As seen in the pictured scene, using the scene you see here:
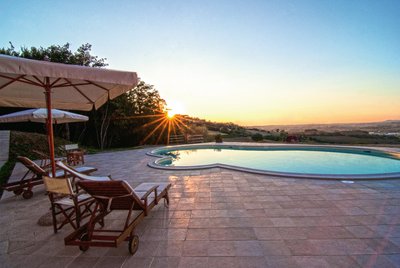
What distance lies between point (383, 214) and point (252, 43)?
25.9 feet

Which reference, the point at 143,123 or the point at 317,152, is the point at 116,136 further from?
the point at 317,152

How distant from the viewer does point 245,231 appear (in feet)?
8.39

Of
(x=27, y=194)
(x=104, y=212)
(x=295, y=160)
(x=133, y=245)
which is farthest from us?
(x=295, y=160)

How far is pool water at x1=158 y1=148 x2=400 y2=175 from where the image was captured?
728cm

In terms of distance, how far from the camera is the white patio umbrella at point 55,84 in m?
1.92

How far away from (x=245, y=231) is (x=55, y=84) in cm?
383

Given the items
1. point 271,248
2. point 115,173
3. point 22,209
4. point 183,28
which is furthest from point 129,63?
point 271,248

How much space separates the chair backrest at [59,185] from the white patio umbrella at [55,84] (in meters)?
0.69

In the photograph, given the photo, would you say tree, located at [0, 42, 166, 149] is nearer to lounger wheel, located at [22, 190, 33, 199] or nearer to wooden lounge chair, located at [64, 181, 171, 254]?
lounger wheel, located at [22, 190, 33, 199]

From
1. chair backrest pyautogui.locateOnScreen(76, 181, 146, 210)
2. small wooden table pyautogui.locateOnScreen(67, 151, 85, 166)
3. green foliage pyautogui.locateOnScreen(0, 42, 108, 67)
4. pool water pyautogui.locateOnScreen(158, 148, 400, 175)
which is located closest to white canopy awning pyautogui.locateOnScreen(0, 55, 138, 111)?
chair backrest pyautogui.locateOnScreen(76, 181, 146, 210)

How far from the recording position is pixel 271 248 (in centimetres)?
218

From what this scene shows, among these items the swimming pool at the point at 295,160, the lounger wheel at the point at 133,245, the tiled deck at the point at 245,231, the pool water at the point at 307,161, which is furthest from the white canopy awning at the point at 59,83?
the pool water at the point at 307,161

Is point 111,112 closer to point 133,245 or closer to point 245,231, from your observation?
point 133,245

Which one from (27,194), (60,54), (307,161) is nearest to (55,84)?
(27,194)
